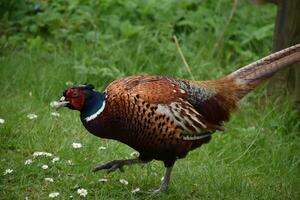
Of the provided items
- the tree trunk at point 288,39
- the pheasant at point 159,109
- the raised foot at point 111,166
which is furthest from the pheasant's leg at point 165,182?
the tree trunk at point 288,39

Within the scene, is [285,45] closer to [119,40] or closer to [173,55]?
[173,55]

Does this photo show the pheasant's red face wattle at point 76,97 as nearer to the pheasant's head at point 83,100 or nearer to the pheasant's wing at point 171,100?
the pheasant's head at point 83,100

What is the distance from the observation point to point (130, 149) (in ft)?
18.1

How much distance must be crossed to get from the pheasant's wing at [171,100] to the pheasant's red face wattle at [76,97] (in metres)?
0.30

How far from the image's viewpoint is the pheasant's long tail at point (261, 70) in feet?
15.7

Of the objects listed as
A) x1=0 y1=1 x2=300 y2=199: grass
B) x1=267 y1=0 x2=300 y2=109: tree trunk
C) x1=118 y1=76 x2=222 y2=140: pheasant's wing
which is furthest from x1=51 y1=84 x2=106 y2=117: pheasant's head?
x1=267 y1=0 x2=300 y2=109: tree trunk

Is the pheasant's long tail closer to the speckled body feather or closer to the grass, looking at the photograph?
the speckled body feather

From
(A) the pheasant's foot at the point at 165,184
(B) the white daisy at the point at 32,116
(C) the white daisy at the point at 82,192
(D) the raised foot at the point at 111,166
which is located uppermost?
(D) the raised foot at the point at 111,166

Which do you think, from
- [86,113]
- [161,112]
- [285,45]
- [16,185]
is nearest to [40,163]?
[16,185]

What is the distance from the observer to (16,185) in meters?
4.59

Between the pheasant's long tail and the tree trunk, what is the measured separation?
4.30 ft

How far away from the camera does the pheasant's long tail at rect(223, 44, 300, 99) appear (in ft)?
15.7

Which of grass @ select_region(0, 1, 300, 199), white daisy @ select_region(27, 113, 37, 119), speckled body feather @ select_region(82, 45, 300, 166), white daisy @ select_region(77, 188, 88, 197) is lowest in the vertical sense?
grass @ select_region(0, 1, 300, 199)

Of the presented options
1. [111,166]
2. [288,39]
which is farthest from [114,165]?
[288,39]
